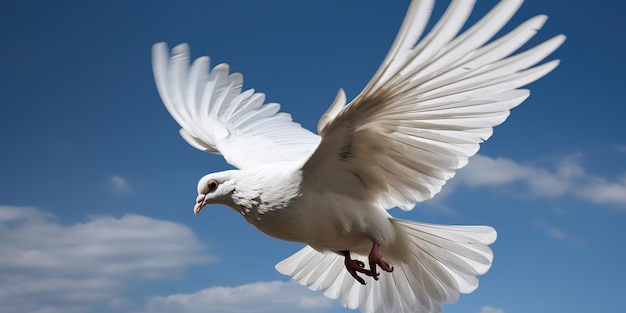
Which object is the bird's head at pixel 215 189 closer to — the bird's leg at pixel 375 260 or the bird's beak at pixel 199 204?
the bird's beak at pixel 199 204

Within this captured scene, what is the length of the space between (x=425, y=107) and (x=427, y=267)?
175 cm

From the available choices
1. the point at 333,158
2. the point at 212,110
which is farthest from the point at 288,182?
the point at 212,110

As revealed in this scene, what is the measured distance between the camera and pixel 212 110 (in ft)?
23.0

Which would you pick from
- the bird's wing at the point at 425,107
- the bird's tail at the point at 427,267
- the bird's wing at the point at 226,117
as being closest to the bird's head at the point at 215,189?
the bird's wing at the point at 425,107

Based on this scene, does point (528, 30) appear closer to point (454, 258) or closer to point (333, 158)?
point (333, 158)

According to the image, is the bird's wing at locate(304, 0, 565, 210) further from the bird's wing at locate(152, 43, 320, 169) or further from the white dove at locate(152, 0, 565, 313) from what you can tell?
the bird's wing at locate(152, 43, 320, 169)

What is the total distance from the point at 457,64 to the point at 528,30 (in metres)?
0.51

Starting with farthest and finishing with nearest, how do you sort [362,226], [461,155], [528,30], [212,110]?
[212,110]
[362,226]
[461,155]
[528,30]

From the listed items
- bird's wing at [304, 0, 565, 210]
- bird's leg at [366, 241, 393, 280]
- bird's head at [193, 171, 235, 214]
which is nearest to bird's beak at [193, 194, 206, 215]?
bird's head at [193, 171, 235, 214]

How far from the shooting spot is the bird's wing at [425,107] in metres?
3.43

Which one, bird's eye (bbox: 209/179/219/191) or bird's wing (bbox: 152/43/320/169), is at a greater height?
bird's wing (bbox: 152/43/320/169)

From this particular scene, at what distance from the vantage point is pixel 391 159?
15.6 feet

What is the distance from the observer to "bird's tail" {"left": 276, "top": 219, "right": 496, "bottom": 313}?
211 inches

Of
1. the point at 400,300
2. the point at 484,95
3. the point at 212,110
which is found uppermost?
the point at 212,110
